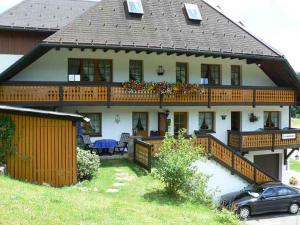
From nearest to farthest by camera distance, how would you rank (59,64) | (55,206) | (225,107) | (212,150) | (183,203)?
(55,206), (183,203), (212,150), (59,64), (225,107)

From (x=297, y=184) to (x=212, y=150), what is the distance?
1251 centimetres

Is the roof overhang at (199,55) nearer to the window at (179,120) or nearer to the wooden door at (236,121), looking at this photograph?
the wooden door at (236,121)

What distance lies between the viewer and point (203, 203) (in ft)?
45.2

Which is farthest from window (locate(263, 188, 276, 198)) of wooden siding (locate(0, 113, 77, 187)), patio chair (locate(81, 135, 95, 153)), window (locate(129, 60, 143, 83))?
wooden siding (locate(0, 113, 77, 187))

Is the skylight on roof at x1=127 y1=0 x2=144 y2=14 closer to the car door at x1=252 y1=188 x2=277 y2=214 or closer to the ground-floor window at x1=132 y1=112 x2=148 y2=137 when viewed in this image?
the ground-floor window at x1=132 y1=112 x2=148 y2=137

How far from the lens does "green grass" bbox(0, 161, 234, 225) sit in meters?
9.20

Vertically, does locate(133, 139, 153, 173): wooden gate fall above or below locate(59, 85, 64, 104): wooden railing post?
below

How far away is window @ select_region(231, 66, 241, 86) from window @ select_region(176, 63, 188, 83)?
314 cm

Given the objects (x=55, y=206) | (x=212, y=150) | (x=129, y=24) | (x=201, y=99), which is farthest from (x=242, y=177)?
(x=55, y=206)

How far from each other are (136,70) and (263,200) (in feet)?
30.5

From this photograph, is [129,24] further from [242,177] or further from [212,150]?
[242,177]

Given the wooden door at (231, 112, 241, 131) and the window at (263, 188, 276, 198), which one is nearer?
the window at (263, 188, 276, 198)

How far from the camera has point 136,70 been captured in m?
21.9

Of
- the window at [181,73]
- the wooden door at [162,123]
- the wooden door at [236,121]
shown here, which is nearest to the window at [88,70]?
the wooden door at [162,123]
